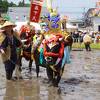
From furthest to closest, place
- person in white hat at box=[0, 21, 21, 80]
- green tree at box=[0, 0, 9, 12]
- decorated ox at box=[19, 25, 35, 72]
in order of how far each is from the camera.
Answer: green tree at box=[0, 0, 9, 12], decorated ox at box=[19, 25, 35, 72], person in white hat at box=[0, 21, 21, 80]

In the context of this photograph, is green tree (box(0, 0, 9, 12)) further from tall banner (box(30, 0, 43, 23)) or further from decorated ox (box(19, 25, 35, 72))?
decorated ox (box(19, 25, 35, 72))

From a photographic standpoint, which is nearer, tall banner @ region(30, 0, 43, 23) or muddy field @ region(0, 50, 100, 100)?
muddy field @ region(0, 50, 100, 100)

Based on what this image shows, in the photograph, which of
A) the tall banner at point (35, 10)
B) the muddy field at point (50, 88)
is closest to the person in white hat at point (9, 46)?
the muddy field at point (50, 88)

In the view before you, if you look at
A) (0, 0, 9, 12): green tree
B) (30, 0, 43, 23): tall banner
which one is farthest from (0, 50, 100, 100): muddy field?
(0, 0, 9, 12): green tree

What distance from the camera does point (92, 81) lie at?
1233cm

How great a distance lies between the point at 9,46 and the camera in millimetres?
11734

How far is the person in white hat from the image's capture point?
1152cm

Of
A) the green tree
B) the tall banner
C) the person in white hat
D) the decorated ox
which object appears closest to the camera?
the person in white hat

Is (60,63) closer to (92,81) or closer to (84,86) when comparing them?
(84,86)

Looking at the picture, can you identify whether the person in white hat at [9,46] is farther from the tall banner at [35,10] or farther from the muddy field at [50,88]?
the tall banner at [35,10]

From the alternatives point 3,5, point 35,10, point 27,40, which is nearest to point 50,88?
point 27,40

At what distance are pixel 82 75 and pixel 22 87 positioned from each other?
3.12 metres

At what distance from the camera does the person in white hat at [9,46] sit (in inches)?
454

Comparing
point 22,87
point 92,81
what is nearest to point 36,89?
point 22,87
